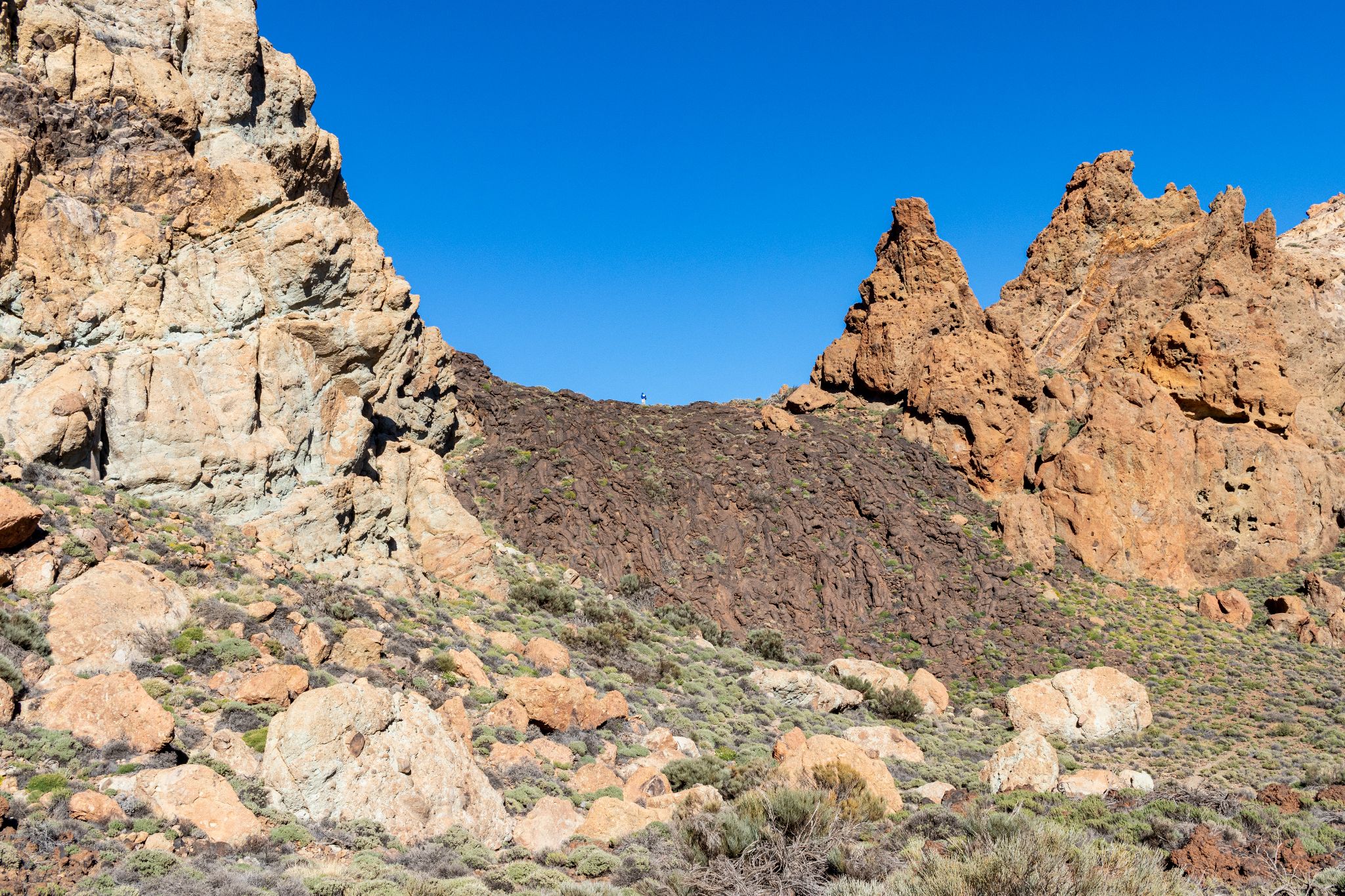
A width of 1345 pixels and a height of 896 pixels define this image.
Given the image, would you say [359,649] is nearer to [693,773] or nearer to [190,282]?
[693,773]

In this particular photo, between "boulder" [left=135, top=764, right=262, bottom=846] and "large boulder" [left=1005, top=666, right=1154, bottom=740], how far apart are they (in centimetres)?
2384

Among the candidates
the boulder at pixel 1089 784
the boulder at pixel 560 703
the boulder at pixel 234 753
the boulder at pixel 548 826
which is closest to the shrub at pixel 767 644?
the boulder at pixel 560 703

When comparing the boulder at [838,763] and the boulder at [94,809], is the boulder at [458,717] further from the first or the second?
the boulder at [838,763]

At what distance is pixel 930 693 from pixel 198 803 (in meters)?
24.8

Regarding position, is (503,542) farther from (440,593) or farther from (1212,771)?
(1212,771)

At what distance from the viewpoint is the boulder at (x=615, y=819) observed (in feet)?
43.3

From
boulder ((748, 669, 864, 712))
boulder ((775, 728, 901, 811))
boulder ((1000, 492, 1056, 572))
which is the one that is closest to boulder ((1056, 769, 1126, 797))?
boulder ((775, 728, 901, 811))

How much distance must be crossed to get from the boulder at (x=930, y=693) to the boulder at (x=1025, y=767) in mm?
11649

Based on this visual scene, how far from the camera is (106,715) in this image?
11.6 meters

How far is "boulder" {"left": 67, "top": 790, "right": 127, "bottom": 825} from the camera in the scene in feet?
31.5

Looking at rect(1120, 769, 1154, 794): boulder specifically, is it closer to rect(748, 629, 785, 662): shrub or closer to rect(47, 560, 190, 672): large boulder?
rect(748, 629, 785, 662): shrub

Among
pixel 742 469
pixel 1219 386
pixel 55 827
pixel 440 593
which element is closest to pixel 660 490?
pixel 742 469

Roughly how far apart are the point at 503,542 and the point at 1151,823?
24828 millimetres

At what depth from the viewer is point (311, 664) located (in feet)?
53.7
